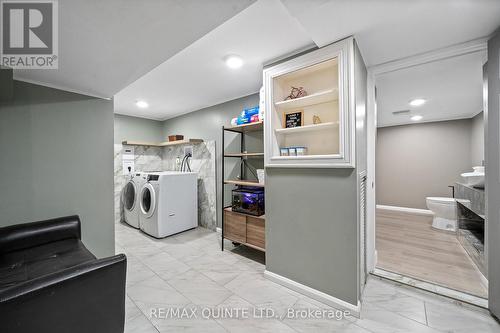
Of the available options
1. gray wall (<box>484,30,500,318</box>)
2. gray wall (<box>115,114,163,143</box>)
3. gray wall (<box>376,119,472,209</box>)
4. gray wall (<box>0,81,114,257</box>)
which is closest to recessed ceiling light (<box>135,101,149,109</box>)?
gray wall (<box>115,114,163,143</box>)

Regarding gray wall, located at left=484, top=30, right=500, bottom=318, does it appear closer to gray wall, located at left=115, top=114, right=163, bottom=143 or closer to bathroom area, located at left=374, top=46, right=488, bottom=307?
bathroom area, located at left=374, top=46, right=488, bottom=307

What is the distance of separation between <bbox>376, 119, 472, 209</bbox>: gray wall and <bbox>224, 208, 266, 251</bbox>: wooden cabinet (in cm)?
416

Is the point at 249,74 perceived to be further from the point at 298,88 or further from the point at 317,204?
the point at 317,204

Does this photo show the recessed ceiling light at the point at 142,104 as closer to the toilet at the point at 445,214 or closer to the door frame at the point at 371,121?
the door frame at the point at 371,121

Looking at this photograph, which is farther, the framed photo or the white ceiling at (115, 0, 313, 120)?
the framed photo

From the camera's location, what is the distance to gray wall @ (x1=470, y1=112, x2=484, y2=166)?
3657 mm

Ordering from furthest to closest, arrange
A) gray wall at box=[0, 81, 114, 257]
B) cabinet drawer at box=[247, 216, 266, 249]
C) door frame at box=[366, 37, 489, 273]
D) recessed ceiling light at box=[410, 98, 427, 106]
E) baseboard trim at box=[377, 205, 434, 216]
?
baseboard trim at box=[377, 205, 434, 216] < recessed ceiling light at box=[410, 98, 427, 106] < cabinet drawer at box=[247, 216, 266, 249] < door frame at box=[366, 37, 489, 273] < gray wall at box=[0, 81, 114, 257]

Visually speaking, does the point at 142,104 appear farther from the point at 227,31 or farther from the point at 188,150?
the point at 227,31

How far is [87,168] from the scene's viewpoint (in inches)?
82.4

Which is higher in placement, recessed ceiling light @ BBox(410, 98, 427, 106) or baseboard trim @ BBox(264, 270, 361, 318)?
recessed ceiling light @ BBox(410, 98, 427, 106)

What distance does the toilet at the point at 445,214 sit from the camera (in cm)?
339

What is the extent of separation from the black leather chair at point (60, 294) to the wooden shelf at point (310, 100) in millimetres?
1793

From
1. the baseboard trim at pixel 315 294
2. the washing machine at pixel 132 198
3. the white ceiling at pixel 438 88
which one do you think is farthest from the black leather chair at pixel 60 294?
the white ceiling at pixel 438 88

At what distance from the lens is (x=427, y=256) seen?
8.21 feet
